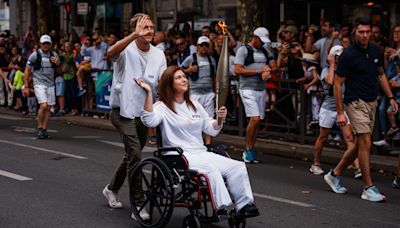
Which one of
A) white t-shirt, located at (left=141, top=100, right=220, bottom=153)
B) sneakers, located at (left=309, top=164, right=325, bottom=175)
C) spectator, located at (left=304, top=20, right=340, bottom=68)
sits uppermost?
spectator, located at (left=304, top=20, right=340, bottom=68)

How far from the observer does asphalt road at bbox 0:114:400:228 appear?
8.52m

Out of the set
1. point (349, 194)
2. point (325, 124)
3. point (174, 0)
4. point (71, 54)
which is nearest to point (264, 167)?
point (325, 124)

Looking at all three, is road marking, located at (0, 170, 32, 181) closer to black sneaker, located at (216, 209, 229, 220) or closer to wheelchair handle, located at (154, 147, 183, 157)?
wheelchair handle, located at (154, 147, 183, 157)

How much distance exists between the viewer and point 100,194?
979 cm

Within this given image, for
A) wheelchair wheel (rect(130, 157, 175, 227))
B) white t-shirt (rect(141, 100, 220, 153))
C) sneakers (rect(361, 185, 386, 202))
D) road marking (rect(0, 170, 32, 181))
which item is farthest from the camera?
road marking (rect(0, 170, 32, 181))

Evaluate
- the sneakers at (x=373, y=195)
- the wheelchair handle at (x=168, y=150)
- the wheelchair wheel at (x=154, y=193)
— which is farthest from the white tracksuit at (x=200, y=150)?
the sneakers at (x=373, y=195)

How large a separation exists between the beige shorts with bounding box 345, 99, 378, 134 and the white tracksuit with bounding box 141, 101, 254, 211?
2.35 metres

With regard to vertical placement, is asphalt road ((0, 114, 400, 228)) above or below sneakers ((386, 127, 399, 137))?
below

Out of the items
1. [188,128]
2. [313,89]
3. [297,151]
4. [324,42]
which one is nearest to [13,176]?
[188,128]

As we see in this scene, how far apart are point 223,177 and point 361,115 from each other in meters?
2.75

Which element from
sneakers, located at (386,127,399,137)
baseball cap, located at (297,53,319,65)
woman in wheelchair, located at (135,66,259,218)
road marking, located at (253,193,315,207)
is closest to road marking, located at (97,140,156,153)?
baseball cap, located at (297,53,319,65)

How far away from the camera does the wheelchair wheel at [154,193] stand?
24.6 feet

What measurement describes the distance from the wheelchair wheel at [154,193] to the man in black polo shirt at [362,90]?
8.84ft

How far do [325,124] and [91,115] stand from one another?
31.5ft
